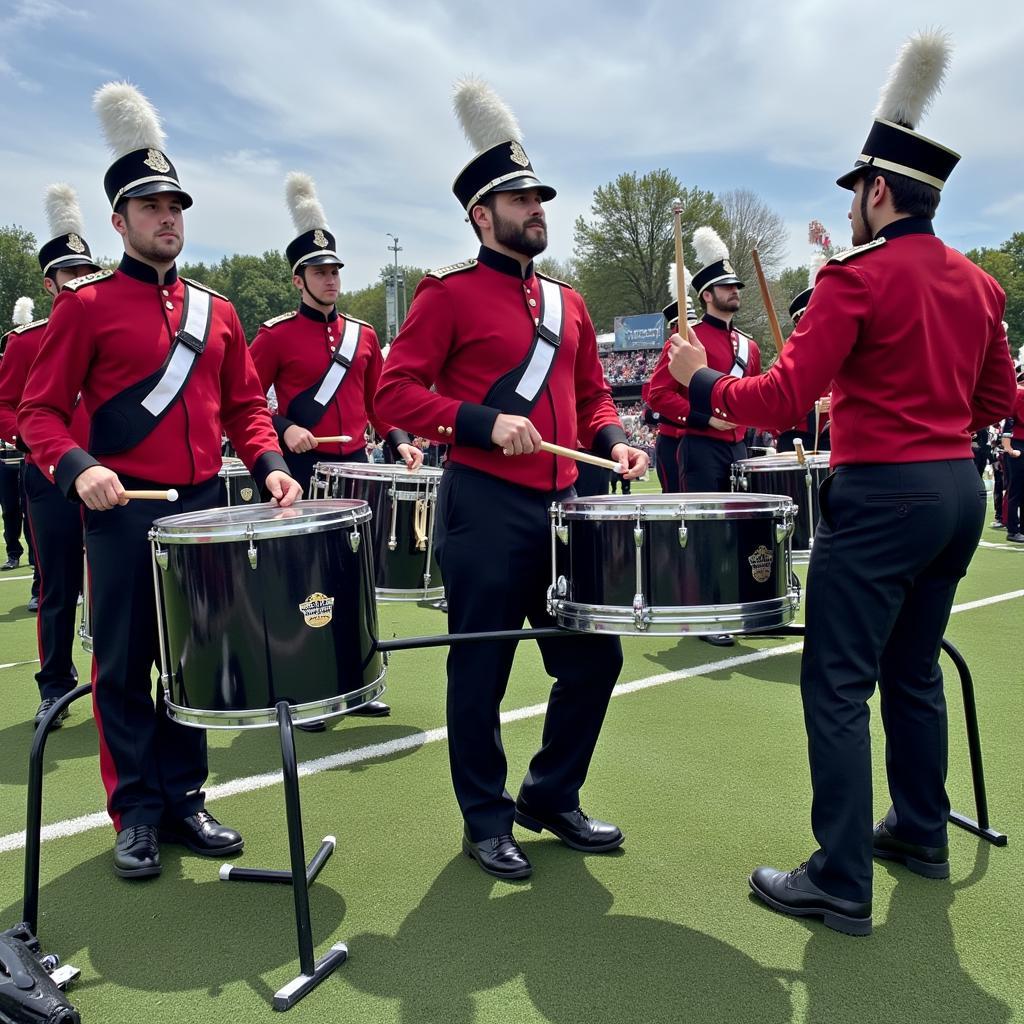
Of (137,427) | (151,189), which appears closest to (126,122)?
(151,189)

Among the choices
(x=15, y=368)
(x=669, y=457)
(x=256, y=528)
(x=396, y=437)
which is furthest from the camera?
(x=669, y=457)

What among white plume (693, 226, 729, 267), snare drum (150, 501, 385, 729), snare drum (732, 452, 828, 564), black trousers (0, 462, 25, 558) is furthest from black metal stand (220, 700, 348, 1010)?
black trousers (0, 462, 25, 558)

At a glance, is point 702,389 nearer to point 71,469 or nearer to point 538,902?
point 538,902

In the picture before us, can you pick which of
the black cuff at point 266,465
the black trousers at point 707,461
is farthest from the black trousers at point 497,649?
the black trousers at point 707,461

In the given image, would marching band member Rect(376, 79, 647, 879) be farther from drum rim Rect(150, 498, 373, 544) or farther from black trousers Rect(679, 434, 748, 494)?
black trousers Rect(679, 434, 748, 494)

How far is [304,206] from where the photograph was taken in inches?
229

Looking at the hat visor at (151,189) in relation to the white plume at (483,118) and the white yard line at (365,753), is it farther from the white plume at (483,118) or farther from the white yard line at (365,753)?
the white yard line at (365,753)

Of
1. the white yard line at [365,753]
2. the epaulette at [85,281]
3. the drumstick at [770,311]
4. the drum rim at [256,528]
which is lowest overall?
the white yard line at [365,753]

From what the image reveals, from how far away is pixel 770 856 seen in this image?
3.19 m

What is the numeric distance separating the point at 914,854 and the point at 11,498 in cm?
937

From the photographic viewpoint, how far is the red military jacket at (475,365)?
3031 mm

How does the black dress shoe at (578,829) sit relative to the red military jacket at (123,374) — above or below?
below

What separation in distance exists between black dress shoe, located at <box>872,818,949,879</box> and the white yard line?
6.21ft

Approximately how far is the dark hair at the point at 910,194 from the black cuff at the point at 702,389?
0.68 m
